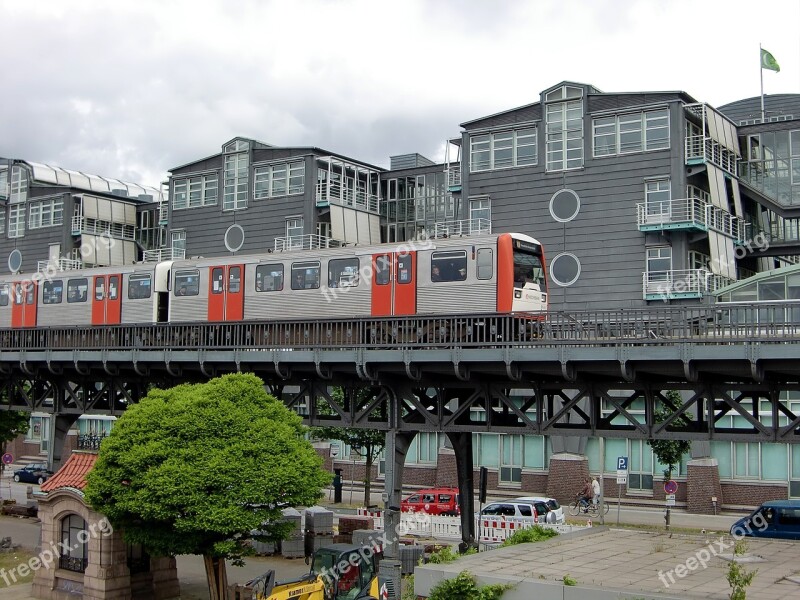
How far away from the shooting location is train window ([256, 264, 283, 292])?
1323 inches

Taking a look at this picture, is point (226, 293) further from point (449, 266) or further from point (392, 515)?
point (392, 515)

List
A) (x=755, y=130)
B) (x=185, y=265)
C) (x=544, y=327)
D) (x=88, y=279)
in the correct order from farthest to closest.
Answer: (x=755, y=130) → (x=88, y=279) → (x=185, y=265) → (x=544, y=327)

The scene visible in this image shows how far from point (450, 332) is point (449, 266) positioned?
276 centimetres

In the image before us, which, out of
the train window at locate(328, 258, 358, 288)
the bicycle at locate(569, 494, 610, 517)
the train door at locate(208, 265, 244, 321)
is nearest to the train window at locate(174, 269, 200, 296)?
the train door at locate(208, 265, 244, 321)

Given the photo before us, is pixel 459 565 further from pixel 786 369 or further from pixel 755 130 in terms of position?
pixel 755 130

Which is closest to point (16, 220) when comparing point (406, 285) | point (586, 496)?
point (586, 496)

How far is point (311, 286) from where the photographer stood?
32625 millimetres

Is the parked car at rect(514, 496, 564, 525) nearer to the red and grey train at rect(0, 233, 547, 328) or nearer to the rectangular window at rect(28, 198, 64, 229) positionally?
the red and grey train at rect(0, 233, 547, 328)

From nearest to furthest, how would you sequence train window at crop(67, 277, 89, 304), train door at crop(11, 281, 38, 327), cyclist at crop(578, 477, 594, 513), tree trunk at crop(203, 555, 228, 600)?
tree trunk at crop(203, 555, 228, 600)
train window at crop(67, 277, 89, 304)
train door at crop(11, 281, 38, 327)
cyclist at crop(578, 477, 594, 513)

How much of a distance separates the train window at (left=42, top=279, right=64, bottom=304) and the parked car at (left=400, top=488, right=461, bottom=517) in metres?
18.0

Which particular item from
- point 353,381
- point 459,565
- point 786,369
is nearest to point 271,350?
point 353,381

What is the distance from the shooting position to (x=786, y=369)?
21203 mm

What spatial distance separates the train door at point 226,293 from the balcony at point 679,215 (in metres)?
22.7

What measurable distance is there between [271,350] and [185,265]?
9.59m
